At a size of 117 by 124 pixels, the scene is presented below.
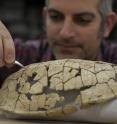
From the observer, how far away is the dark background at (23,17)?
10.2 feet

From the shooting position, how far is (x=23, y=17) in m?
3.18

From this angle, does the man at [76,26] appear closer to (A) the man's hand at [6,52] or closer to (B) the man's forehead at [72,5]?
(B) the man's forehead at [72,5]

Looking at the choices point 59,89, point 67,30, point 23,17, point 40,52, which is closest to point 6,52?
point 59,89

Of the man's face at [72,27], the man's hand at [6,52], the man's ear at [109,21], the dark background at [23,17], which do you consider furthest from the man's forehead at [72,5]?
the dark background at [23,17]

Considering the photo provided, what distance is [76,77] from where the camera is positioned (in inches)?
27.2

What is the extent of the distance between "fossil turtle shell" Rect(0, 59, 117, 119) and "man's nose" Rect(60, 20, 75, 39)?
454 mm

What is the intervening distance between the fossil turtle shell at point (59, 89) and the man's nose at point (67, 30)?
1.49 ft

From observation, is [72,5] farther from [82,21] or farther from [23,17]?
[23,17]

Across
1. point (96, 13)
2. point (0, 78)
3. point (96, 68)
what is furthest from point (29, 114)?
point (96, 13)

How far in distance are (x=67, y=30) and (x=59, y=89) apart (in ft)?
1.71

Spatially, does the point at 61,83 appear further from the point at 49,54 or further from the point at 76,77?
the point at 49,54

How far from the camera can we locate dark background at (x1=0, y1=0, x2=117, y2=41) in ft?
10.2

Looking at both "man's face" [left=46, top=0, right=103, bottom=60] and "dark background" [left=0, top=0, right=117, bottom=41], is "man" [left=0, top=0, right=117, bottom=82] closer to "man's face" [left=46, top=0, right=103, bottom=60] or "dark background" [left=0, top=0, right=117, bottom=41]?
"man's face" [left=46, top=0, right=103, bottom=60]

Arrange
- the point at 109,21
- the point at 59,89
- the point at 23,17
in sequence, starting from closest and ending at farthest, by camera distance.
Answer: the point at 59,89
the point at 109,21
the point at 23,17
